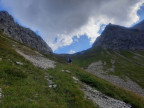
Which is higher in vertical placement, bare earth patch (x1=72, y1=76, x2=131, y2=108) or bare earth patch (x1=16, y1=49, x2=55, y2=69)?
bare earth patch (x1=16, y1=49, x2=55, y2=69)

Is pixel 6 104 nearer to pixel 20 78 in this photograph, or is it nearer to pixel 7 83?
pixel 7 83

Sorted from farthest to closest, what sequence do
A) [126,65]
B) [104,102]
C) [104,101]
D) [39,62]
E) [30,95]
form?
1. [126,65]
2. [39,62]
3. [104,101]
4. [104,102]
5. [30,95]

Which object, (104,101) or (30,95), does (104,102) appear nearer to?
(104,101)

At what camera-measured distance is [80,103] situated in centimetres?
1120

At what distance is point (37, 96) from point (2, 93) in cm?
319

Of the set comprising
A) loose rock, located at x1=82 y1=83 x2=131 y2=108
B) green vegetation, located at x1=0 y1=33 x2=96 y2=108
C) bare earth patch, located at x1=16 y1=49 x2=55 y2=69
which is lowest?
loose rock, located at x1=82 y1=83 x2=131 y2=108

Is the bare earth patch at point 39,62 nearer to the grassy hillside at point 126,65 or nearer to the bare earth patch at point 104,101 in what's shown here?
the bare earth patch at point 104,101

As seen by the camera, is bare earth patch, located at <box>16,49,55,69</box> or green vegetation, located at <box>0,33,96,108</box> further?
bare earth patch, located at <box>16,49,55,69</box>

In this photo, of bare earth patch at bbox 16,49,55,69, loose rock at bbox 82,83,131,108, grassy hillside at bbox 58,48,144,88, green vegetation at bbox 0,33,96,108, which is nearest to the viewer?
green vegetation at bbox 0,33,96,108

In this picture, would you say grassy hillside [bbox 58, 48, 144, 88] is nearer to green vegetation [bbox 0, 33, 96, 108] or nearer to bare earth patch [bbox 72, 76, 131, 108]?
bare earth patch [bbox 72, 76, 131, 108]

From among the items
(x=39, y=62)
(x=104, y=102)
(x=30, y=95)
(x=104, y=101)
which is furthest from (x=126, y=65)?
(x=30, y=95)

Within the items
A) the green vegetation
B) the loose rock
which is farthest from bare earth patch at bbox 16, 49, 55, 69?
the loose rock

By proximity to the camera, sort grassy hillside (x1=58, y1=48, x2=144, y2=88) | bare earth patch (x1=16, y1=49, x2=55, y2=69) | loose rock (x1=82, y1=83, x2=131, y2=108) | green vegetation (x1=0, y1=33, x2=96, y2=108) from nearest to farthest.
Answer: green vegetation (x1=0, y1=33, x2=96, y2=108) < loose rock (x1=82, y1=83, x2=131, y2=108) < bare earth patch (x1=16, y1=49, x2=55, y2=69) < grassy hillside (x1=58, y1=48, x2=144, y2=88)

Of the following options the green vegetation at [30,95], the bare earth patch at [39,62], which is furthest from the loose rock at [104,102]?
the bare earth patch at [39,62]
